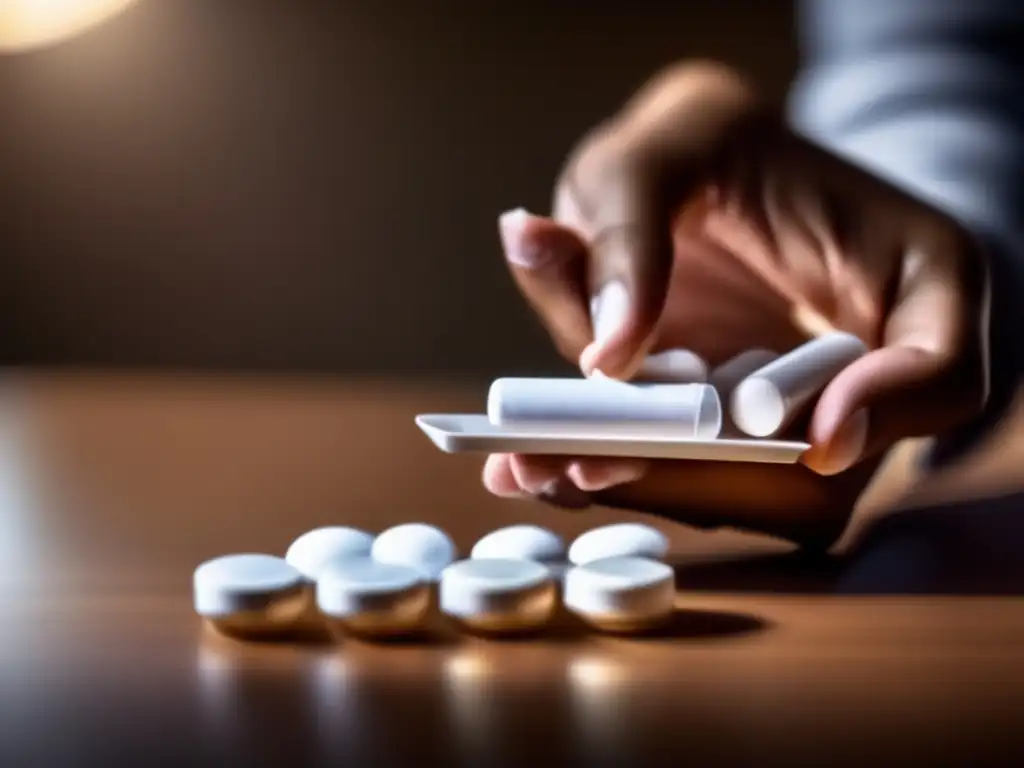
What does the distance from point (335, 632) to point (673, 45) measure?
5.31 ft

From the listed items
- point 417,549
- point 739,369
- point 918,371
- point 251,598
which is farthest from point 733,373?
point 251,598

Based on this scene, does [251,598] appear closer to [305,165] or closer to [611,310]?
[611,310]

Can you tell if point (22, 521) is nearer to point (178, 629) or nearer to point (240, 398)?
point (178, 629)

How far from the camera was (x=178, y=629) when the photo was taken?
510mm

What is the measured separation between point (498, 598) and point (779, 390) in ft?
0.62

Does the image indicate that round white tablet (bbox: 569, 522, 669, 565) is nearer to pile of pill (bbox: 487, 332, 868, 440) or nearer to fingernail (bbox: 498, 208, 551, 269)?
pile of pill (bbox: 487, 332, 868, 440)

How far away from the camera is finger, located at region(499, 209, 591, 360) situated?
0.73 m

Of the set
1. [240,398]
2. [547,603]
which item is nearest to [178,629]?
[547,603]

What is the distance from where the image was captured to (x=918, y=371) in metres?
0.68

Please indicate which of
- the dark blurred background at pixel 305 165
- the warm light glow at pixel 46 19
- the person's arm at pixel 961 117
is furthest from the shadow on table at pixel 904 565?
the warm light glow at pixel 46 19

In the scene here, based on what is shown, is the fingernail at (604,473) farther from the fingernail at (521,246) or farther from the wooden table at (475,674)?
the fingernail at (521,246)

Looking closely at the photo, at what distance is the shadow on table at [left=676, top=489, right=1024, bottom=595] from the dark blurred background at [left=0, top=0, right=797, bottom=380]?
1.26 metres

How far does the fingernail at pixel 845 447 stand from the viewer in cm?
61

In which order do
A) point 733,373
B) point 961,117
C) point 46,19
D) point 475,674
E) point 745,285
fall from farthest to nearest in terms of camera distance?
point 46,19 < point 961,117 < point 745,285 < point 733,373 < point 475,674
